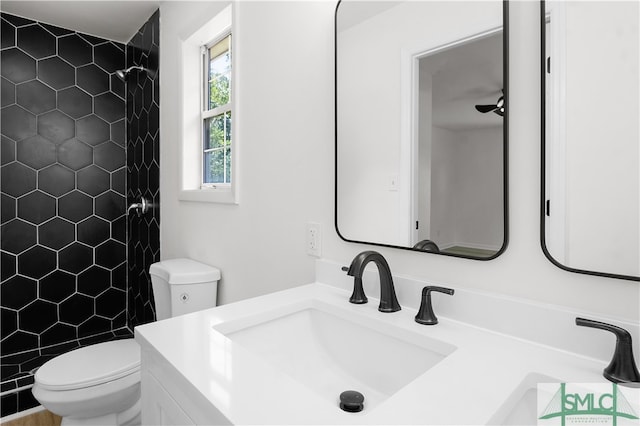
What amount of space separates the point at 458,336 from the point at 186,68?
6.75 ft

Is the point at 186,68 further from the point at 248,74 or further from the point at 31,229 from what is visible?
the point at 31,229

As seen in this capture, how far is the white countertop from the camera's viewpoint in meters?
0.58

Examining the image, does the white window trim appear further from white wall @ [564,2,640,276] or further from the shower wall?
white wall @ [564,2,640,276]

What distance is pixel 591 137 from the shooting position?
77 centimetres

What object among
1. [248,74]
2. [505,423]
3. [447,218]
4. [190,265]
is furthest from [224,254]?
[505,423]

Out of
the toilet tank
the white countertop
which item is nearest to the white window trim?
the toilet tank

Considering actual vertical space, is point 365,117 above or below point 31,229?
above

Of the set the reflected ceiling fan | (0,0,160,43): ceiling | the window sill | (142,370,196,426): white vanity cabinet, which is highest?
(0,0,160,43): ceiling

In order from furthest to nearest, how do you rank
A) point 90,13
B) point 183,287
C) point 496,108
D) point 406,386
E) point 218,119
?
point 90,13 → point 218,119 → point 183,287 → point 496,108 → point 406,386

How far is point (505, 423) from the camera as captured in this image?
0.61m

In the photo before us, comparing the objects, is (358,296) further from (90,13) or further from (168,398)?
(90,13)

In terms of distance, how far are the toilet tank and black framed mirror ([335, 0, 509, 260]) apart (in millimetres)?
889

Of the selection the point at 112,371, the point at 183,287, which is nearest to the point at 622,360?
the point at 183,287

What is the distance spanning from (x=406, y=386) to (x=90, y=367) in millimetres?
1580
